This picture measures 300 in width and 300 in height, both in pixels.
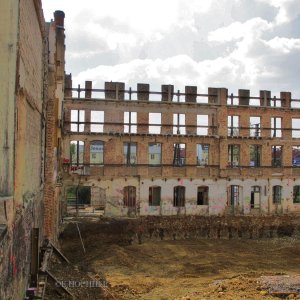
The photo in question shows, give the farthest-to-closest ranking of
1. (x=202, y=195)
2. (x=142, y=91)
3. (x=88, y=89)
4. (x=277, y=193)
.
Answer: (x=277, y=193)
(x=202, y=195)
(x=142, y=91)
(x=88, y=89)

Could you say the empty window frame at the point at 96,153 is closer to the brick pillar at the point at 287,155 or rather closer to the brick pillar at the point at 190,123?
the brick pillar at the point at 190,123

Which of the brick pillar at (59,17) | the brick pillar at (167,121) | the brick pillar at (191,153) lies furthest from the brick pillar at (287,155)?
the brick pillar at (59,17)

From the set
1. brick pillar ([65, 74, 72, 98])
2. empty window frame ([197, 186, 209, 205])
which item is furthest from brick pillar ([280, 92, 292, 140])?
brick pillar ([65, 74, 72, 98])

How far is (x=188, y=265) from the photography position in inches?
769

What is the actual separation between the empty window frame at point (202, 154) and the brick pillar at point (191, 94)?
11.6ft

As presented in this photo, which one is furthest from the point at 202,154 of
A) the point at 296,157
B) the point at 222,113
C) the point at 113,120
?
the point at 296,157

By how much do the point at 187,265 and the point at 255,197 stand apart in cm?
1587

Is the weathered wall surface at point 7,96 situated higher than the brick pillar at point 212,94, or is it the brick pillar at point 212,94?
the brick pillar at point 212,94

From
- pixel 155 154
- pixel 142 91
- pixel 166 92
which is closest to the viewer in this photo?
pixel 142 91

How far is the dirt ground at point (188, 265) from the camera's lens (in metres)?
13.6

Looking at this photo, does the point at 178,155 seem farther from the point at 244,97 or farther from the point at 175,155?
the point at 244,97

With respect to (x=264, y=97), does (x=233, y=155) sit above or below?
below

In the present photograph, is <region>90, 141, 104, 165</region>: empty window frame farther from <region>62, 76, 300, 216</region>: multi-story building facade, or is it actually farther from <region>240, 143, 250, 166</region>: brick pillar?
<region>240, 143, 250, 166</region>: brick pillar

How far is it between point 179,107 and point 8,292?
86.3ft
